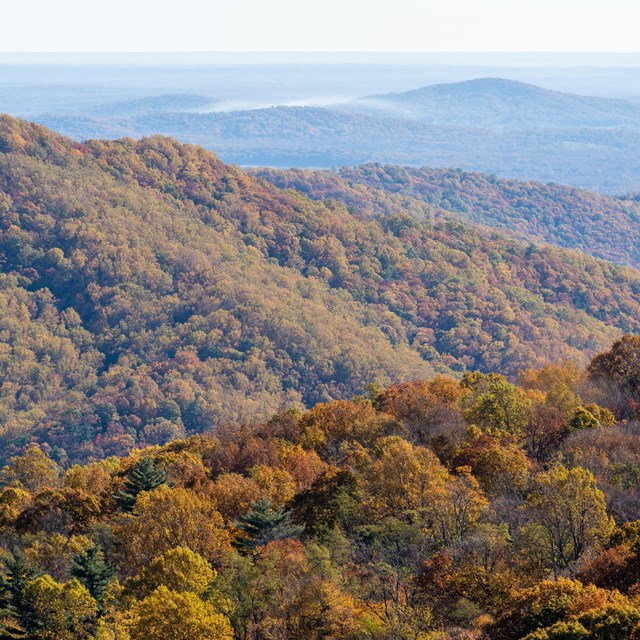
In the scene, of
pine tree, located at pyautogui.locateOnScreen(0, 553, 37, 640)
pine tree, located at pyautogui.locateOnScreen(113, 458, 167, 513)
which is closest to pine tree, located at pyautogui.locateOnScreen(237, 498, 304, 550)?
pine tree, located at pyautogui.locateOnScreen(0, 553, 37, 640)

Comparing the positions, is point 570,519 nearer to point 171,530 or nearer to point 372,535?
point 372,535

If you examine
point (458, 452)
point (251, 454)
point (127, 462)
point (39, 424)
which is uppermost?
point (458, 452)

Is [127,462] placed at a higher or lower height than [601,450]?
lower

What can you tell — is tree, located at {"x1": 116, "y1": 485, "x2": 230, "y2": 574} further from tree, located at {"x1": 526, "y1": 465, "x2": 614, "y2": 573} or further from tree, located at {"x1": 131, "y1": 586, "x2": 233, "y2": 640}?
tree, located at {"x1": 526, "y1": 465, "x2": 614, "y2": 573}

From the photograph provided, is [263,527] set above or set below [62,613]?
above

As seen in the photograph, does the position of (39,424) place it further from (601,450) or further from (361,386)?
(601,450)

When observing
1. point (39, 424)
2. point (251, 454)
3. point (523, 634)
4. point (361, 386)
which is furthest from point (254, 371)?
point (523, 634)

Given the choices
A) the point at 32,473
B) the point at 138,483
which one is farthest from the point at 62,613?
the point at 32,473
